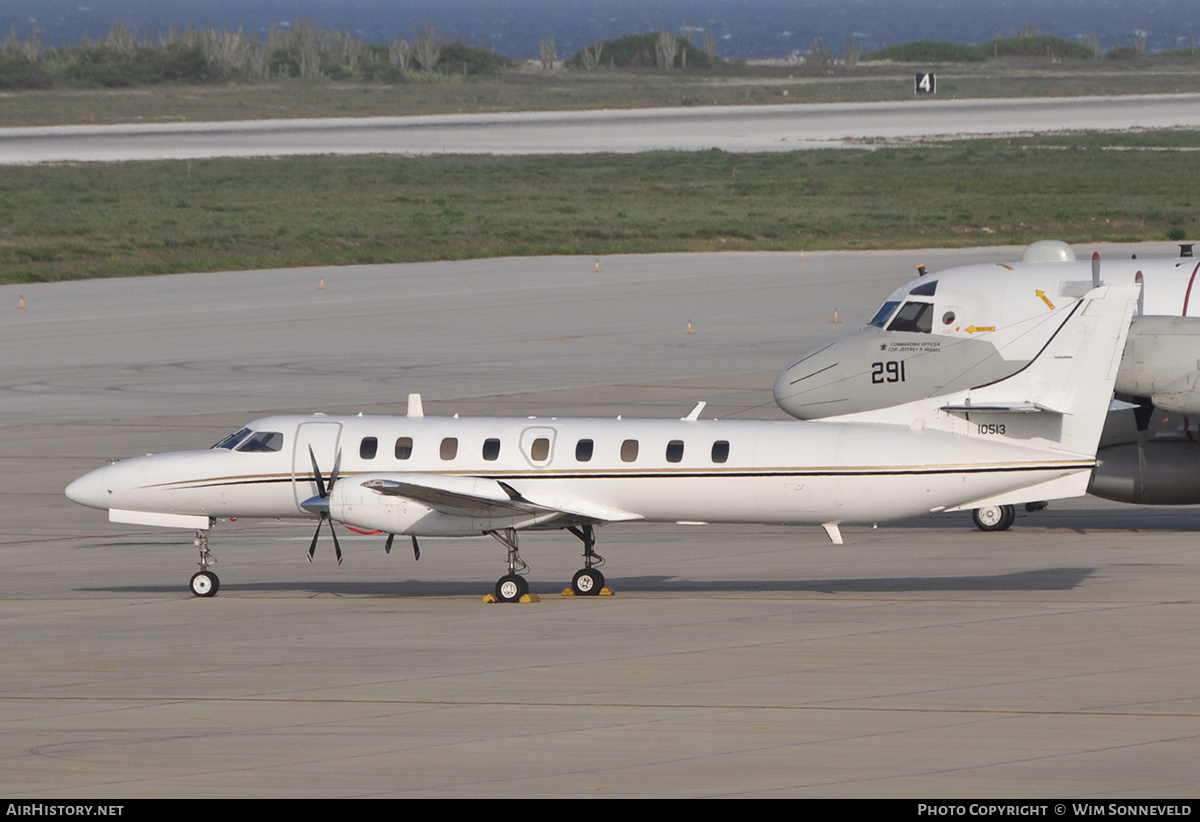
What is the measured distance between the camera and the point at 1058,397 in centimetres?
2314

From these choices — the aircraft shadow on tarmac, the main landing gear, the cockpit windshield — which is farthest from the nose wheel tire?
the main landing gear

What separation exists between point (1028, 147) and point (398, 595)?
9527 centimetres

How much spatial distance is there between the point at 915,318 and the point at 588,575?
939cm

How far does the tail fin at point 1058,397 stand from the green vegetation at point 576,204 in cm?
5118

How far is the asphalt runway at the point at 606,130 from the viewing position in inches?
4540

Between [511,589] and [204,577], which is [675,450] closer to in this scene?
[511,589]

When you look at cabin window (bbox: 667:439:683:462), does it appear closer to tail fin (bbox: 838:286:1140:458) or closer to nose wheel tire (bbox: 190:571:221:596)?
tail fin (bbox: 838:286:1140:458)

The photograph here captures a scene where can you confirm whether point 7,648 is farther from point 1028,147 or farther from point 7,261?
point 1028,147

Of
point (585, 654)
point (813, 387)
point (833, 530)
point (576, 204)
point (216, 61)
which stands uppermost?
point (216, 61)

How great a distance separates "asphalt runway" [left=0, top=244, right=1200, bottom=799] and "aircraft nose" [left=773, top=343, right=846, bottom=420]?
203 centimetres

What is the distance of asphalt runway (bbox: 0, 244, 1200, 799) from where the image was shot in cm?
1512

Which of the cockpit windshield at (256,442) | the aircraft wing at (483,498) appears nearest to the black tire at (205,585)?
the cockpit windshield at (256,442)

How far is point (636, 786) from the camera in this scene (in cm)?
1453

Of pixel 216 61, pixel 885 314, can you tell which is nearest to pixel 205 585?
pixel 885 314
